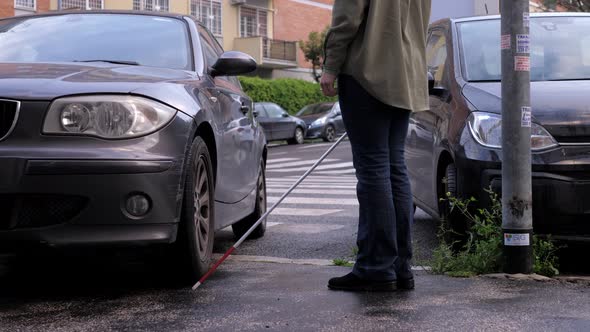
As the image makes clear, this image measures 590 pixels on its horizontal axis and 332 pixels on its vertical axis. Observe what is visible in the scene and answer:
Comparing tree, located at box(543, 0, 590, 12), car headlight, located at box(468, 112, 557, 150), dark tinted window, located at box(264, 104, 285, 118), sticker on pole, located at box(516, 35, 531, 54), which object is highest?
tree, located at box(543, 0, 590, 12)

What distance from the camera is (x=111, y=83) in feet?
13.9

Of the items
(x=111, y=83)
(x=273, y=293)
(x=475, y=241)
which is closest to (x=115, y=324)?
(x=273, y=293)

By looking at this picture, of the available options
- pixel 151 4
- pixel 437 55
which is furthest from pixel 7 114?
pixel 151 4

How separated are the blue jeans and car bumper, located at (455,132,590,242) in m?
0.87

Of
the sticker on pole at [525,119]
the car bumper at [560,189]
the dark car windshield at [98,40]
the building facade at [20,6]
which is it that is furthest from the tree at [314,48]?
the sticker on pole at [525,119]

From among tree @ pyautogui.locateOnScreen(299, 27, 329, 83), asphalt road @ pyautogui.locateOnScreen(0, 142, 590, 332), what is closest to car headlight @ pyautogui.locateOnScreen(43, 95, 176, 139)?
asphalt road @ pyautogui.locateOnScreen(0, 142, 590, 332)

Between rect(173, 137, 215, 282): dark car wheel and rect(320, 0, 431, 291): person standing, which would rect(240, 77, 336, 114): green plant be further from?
rect(320, 0, 431, 291): person standing

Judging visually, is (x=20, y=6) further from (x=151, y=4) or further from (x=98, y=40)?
(x=98, y=40)

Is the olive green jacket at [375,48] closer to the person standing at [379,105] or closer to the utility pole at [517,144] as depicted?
the person standing at [379,105]

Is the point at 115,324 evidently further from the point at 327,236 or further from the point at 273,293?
the point at 327,236

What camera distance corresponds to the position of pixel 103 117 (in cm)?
408

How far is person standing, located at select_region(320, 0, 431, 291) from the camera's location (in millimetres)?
4172

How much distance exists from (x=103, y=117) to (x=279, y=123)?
25.1 metres

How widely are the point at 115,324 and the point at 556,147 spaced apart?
2.60 meters
